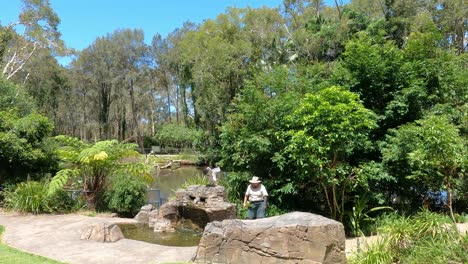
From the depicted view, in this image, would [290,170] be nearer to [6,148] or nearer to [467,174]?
[467,174]

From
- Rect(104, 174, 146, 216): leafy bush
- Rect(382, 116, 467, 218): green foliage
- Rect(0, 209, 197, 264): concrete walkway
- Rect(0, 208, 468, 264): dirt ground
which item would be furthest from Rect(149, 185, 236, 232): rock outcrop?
Rect(382, 116, 467, 218): green foliage

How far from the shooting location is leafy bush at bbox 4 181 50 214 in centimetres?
1127

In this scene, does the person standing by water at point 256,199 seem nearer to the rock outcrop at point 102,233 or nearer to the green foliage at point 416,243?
the green foliage at point 416,243

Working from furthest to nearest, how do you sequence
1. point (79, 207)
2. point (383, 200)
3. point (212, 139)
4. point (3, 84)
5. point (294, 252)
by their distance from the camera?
point (212, 139) < point (3, 84) < point (79, 207) < point (383, 200) < point (294, 252)

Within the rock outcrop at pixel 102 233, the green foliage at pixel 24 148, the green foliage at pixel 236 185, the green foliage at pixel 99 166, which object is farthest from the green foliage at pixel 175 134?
the rock outcrop at pixel 102 233

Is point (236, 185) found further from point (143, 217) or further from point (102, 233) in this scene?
point (102, 233)

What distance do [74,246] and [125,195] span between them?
431cm

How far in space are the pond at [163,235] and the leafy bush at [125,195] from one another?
1510mm

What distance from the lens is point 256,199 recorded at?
9461mm

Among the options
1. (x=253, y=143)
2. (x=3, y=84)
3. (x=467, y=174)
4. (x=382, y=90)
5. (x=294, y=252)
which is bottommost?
(x=294, y=252)

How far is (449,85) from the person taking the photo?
1108 centimetres

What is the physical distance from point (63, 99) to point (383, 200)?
52935 millimetres

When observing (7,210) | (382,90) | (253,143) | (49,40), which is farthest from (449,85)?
(49,40)

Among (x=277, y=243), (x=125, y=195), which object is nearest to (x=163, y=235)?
(x=125, y=195)
